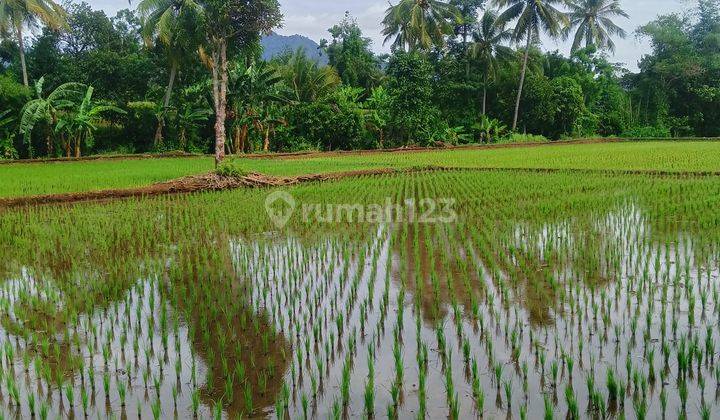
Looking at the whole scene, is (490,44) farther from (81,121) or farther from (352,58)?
(81,121)

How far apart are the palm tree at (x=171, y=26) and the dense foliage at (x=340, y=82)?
0.06 metres

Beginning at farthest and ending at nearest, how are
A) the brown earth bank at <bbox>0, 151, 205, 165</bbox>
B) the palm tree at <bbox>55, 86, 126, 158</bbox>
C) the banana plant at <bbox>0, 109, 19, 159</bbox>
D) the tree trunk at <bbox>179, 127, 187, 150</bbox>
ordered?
the tree trunk at <bbox>179, 127, 187, 150</bbox> < the banana plant at <bbox>0, 109, 19, 159</bbox> < the palm tree at <bbox>55, 86, 126, 158</bbox> < the brown earth bank at <bbox>0, 151, 205, 165</bbox>

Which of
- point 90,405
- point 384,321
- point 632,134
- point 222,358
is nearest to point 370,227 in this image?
point 384,321

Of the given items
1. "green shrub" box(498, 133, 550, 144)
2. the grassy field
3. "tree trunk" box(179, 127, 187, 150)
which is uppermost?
"tree trunk" box(179, 127, 187, 150)

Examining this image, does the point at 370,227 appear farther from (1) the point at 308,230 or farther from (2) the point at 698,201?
(2) the point at 698,201

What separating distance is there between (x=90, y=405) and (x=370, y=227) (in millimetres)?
4614

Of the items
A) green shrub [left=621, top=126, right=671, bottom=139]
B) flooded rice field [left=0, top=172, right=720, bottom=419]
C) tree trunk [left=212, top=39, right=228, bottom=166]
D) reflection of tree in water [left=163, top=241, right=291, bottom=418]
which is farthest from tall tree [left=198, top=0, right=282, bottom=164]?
green shrub [left=621, top=126, right=671, bottom=139]

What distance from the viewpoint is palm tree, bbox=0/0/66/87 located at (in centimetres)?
1930

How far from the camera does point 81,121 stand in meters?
18.0

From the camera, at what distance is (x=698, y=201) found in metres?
8.34

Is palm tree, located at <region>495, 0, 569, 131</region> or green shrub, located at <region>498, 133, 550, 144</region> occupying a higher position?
palm tree, located at <region>495, 0, 569, 131</region>

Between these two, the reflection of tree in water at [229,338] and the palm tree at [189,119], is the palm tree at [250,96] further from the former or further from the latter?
the reflection of tree in water at [229,338]

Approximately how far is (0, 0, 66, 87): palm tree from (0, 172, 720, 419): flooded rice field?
1477 centimetres

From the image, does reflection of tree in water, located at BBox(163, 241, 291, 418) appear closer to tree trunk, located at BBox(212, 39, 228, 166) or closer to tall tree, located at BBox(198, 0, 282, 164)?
tree trunk, located at BBox(212, 39, 228, 166)
